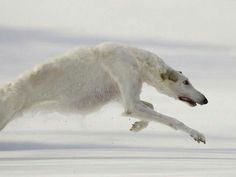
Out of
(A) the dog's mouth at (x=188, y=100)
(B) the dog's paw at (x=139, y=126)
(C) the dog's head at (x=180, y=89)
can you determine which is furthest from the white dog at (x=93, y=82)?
(A) the dog's mouth at (x=188, y=100)

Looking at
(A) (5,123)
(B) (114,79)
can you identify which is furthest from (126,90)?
(A) (5,123)

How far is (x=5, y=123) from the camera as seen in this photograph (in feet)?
92.7

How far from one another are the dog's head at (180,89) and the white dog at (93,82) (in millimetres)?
144

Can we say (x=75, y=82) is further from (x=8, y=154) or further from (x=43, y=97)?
(x=8, y=154)

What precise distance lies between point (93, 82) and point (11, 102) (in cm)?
179

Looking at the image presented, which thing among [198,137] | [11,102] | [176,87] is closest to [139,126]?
[176,87]

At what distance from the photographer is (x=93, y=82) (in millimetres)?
29062

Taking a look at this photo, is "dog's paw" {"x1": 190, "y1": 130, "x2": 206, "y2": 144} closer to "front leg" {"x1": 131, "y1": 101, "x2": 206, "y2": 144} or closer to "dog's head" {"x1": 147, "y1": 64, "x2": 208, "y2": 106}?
"front leg" {"x1": 131, "y1": 101, "x2": 206, "y2": 144}

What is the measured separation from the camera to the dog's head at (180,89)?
29.5 m

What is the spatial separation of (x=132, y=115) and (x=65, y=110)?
4.34 ft

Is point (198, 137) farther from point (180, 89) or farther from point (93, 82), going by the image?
point (93, 82)

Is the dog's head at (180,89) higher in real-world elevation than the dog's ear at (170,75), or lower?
lower

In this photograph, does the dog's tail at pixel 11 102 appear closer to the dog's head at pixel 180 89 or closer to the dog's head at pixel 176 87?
the dog's head at pixel 176 87
